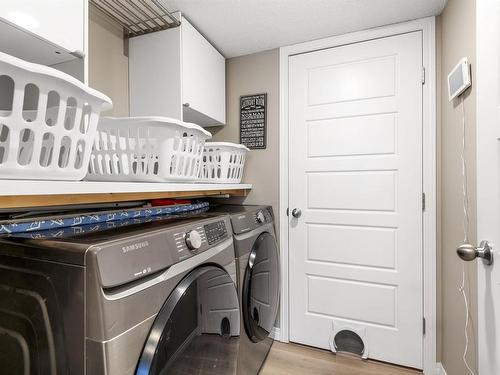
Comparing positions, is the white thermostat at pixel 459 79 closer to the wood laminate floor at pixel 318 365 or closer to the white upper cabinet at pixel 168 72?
the white upper cabinet at pixel 168 72

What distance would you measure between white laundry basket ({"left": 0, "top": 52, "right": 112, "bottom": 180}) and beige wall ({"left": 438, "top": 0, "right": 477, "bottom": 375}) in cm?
150

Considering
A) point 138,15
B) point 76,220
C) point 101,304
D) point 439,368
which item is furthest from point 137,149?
point 439,368

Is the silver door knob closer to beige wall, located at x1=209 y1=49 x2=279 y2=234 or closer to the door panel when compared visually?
the door panel

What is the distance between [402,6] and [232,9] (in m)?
0.99

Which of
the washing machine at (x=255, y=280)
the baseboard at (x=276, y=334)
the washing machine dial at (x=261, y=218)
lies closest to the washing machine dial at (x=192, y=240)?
the washing machine at (x=255, y=280)

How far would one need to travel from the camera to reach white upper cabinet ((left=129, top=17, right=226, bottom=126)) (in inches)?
63.0

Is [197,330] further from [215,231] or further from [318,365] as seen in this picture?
[318,365]

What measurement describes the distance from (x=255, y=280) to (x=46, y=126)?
1.17 metres

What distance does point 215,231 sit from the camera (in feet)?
3.80

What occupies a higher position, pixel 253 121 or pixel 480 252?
pixel 253 121

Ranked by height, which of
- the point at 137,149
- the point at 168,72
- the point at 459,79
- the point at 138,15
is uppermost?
the point at 138,15

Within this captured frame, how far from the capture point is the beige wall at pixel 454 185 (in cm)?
122

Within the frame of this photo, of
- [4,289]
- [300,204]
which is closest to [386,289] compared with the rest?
[300,204]

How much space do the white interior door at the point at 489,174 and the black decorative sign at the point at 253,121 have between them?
1410mm
